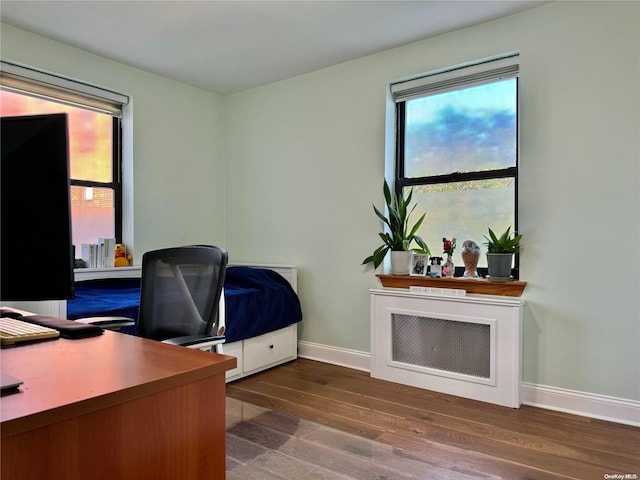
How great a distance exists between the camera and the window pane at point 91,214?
3508 mm

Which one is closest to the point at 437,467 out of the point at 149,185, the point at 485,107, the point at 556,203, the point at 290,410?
the point at 290,410

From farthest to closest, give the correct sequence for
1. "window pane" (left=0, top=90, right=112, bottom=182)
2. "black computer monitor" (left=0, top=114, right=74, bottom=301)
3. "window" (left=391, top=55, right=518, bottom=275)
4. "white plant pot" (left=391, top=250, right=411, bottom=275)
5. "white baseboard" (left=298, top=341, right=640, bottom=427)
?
"window pane" (left=0, top=90, right=112, bottom=182) → "white plant pot" (left=391, top=250, right=411, bottom=275) → "window" (left=391, top=55, right=518, bottom=275) → "white baseboard" (left=298, top=341, right=640, bottom=427) → "black computer monitor" (left=0, top=114, right=74, bottom=301)

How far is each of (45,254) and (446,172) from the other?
9.40 feet

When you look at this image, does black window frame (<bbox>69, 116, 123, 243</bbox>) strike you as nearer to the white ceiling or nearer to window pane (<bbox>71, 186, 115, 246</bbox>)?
window pane (<bbox>71, 186, 115, 246</bbox>)

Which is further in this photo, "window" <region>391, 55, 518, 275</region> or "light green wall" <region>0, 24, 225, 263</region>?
"light green wall" <region>0, 24, 225, 263</region>

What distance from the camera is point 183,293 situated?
77.2 inches

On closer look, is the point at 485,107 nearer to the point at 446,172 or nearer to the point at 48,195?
the point at 446,172

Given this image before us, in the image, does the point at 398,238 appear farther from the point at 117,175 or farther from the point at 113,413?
the point at 113,413

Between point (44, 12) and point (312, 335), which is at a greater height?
point (44, 12)

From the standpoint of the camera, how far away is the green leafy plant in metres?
2.79

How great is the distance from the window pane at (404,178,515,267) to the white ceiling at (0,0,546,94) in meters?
1.11

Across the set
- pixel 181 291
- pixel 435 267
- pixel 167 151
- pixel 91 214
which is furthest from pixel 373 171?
pixel 91 214

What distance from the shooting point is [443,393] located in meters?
2.94

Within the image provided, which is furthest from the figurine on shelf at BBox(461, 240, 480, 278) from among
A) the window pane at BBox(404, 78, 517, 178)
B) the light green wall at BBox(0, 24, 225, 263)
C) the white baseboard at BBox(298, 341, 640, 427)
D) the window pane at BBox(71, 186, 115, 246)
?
the window pane at BBox(71, 186, 115, 246)
